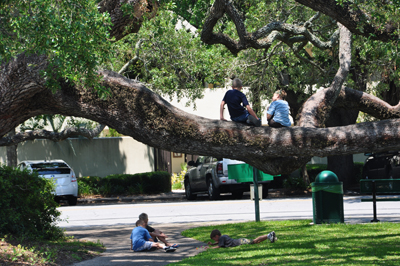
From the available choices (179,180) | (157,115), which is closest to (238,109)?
(157,115)

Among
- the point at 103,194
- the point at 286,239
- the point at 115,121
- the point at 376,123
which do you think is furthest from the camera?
the point at 103,194

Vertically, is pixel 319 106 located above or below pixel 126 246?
above

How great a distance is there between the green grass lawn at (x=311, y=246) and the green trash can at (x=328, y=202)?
0.38 metres

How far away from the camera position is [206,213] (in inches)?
589

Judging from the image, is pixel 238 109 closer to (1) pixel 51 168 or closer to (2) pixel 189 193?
(1) pixel 51 168

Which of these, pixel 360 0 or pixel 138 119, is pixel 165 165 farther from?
pixel 138 119

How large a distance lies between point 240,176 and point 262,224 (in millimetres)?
1155

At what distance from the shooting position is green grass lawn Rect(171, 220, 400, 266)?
7.06 m

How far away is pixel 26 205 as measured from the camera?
891cm

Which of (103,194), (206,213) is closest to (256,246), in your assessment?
(206,213)

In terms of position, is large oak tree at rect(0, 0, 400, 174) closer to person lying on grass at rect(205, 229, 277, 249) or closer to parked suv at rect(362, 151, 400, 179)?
person lying on grass at rect(205, 229, 277, 249)

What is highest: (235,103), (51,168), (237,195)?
(235,103)

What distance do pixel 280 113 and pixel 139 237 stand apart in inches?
127

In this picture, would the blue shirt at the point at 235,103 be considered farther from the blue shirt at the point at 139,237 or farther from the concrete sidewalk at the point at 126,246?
the blue shirt at the point at 139,237
